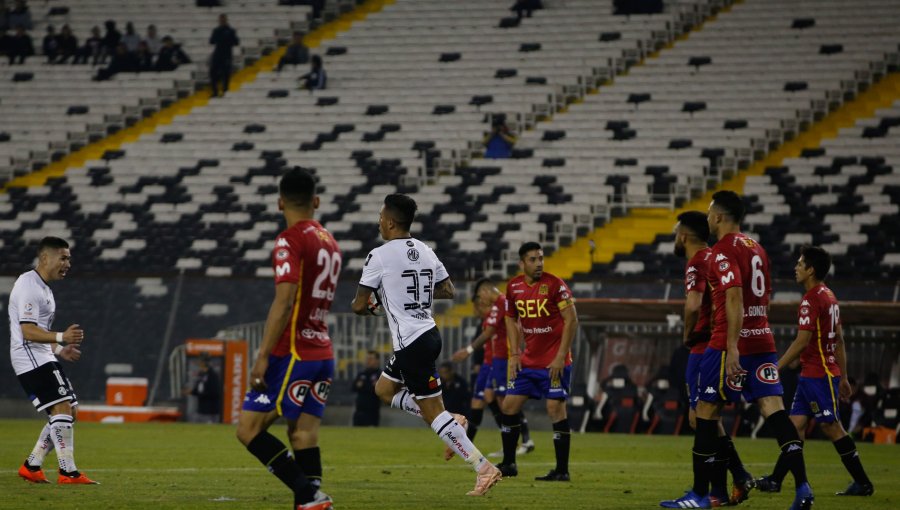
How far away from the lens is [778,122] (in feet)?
113

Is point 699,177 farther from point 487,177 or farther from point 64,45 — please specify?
point 64,45

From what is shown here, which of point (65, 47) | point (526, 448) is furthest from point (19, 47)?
point (526, 448)

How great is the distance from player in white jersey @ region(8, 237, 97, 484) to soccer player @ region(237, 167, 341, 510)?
4.56 m

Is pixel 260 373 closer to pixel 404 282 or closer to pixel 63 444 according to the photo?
pixel 404 282

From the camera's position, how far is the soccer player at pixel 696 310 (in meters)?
11.0

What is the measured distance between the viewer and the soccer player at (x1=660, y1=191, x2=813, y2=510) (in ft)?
34.1

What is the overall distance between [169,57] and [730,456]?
33572 mm

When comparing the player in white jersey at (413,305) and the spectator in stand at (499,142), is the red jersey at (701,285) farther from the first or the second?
the spectator in stand at (499,142)

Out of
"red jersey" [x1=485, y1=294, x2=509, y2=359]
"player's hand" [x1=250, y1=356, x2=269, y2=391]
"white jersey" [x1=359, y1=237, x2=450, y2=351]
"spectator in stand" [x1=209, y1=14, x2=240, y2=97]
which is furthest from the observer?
"spectator in stand" [x1=209, y1=14, x2=240, y2=97]

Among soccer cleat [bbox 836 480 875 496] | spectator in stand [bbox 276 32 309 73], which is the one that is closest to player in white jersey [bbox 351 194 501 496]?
soccer cleat [bbox 836 480 875 496]

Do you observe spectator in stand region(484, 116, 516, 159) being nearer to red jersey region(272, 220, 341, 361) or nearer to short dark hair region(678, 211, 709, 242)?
short dark hair region(678, 211, 709, 242)

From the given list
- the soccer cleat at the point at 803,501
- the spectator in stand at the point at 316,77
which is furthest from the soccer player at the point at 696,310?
the spectator in stand at the point at 316,77

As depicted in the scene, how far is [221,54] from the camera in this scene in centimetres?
4034

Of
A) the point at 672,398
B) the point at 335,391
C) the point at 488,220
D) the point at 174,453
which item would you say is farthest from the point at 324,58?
the point at 174,453
